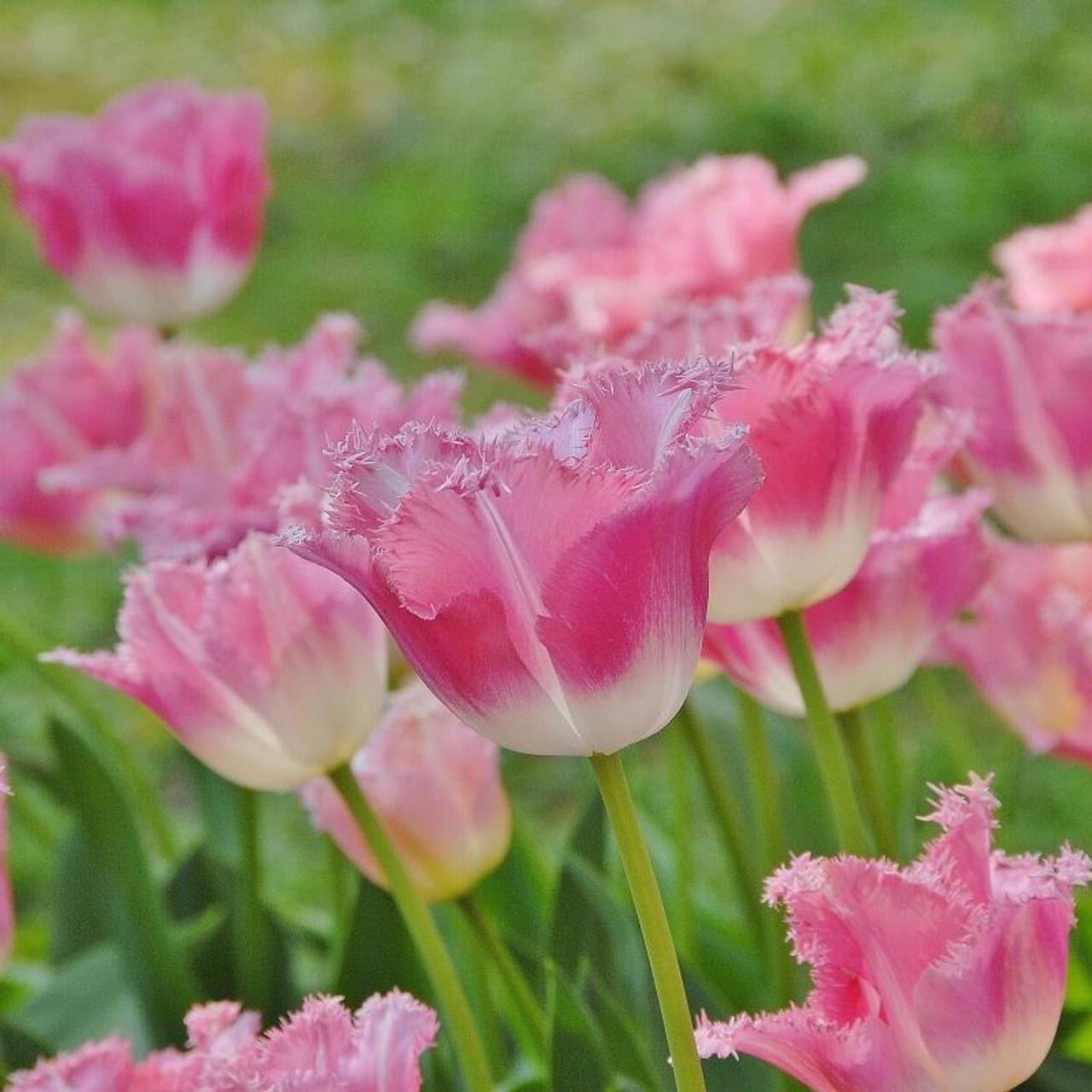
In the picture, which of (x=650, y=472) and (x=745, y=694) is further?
(x=745, y=694)

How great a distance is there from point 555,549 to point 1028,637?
0.36 metres

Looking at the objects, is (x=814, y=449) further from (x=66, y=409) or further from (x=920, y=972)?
(x=66, y=409)

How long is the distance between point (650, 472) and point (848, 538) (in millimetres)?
112

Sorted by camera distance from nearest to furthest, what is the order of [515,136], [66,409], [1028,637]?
[1028,637]
[66,409]
[515,136]

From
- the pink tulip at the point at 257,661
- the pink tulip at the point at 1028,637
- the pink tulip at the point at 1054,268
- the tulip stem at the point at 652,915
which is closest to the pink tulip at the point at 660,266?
the pink tulip at the point at 1054,268

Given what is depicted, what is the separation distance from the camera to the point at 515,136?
11.7 feet

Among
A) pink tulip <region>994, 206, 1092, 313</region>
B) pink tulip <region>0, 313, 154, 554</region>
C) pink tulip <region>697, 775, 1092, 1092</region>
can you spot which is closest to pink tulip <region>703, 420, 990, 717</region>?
pink tulip <region>697, 775, 1092, 1092</region>

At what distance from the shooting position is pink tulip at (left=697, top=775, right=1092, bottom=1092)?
1.28 feet

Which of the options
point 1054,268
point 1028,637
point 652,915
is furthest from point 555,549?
point 1054,268

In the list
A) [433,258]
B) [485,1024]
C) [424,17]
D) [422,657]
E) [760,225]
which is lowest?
[485,1024]

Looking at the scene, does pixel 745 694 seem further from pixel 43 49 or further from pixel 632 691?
pixel 43 49

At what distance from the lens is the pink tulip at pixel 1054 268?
30.9 inches

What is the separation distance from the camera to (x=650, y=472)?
0.38 m

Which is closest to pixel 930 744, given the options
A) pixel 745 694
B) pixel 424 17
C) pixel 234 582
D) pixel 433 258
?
pixel 745 694
